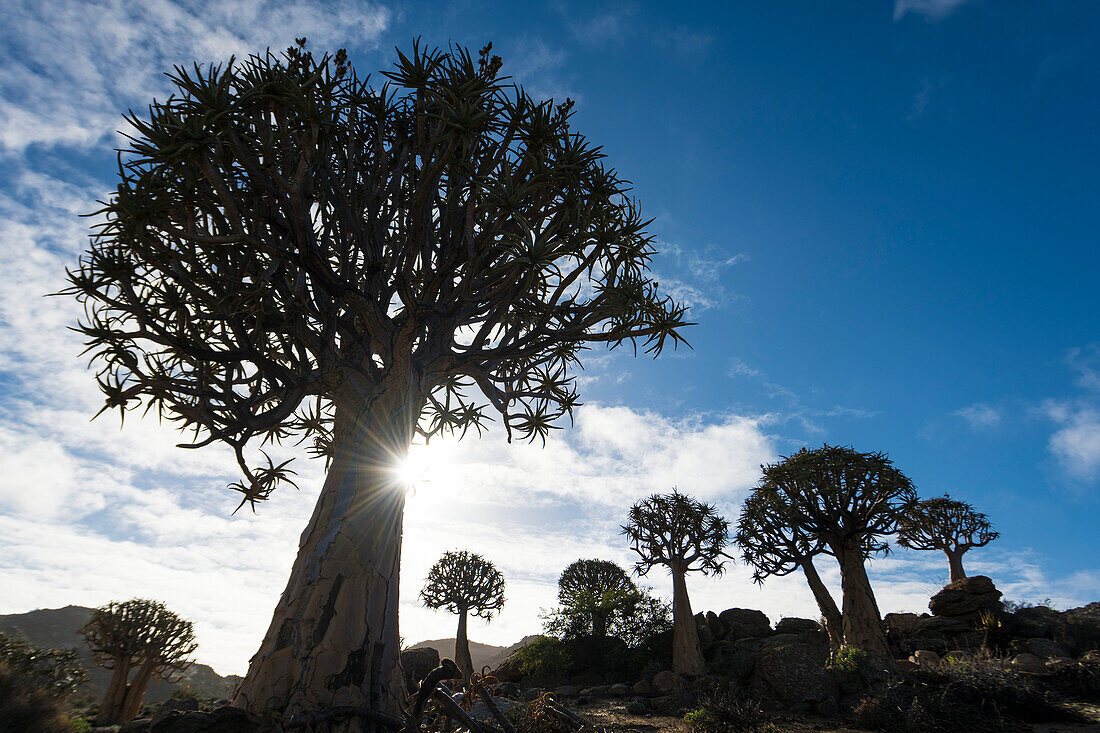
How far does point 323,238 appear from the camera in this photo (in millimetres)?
5910

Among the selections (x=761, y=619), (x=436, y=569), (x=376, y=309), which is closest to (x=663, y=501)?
(x=761, y=619)

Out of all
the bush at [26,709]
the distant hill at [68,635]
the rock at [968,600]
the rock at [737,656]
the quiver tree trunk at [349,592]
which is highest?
the quiver tree trunk at [349,592]

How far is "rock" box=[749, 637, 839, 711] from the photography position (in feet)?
39.3

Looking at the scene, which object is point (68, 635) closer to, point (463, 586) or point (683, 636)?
point (463, 586)

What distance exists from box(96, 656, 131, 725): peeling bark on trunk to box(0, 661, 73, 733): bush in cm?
1215

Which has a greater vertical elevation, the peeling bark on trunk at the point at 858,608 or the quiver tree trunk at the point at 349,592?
the quiver tree trunk at the point at 349,592

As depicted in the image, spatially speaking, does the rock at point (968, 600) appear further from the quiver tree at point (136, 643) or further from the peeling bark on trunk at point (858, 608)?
the quiver tree at point (136, 643)

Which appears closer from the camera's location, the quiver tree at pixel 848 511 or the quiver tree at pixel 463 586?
the quiver tree at pixel 848 511

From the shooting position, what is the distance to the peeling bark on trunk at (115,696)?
42.8 ft

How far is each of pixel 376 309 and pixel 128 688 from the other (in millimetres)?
16514

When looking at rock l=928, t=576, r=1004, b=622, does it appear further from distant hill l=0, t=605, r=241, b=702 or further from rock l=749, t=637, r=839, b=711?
distant hill l=0, t=605, r=241, b=702

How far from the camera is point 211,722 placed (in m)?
3.11

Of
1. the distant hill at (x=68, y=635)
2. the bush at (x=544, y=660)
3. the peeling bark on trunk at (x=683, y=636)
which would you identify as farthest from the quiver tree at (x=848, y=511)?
the distant hill at (x=68, y=635)

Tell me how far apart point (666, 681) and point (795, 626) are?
10636 mm
